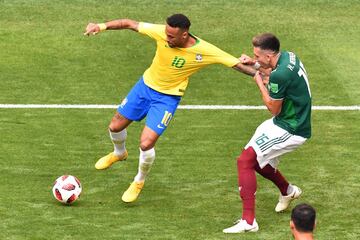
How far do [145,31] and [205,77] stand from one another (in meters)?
5.71

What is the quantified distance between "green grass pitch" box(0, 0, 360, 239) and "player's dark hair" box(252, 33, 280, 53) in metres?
2.42

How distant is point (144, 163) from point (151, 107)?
0.90 metres

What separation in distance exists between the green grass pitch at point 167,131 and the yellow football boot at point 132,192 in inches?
4.5

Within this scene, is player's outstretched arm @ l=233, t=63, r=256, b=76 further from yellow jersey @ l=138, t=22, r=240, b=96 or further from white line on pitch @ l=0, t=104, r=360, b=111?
white line on pitch @ l=0, t=104, r=360, b=111

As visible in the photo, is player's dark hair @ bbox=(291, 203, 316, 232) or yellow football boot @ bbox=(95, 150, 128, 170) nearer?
player's dark hair @ bbox=(291, 203, 316, 232)

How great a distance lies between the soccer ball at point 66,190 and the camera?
15.5 m

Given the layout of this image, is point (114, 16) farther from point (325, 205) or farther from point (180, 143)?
point (325, 205)

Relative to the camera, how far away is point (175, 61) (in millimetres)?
16109

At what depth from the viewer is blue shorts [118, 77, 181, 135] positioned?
1608 cm

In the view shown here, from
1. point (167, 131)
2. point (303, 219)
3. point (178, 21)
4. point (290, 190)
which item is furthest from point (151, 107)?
point (303, 219)

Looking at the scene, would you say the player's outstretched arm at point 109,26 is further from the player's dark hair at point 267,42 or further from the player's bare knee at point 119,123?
the player's dark hair at point 267,42

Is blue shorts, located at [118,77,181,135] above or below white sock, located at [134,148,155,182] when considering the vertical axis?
above

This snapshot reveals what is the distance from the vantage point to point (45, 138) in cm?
1844

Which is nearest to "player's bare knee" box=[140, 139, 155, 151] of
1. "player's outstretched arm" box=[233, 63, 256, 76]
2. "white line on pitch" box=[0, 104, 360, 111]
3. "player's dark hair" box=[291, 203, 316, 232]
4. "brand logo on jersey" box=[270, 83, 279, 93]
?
"player's outstretched arm" box=[233, 63, 256, 76]
